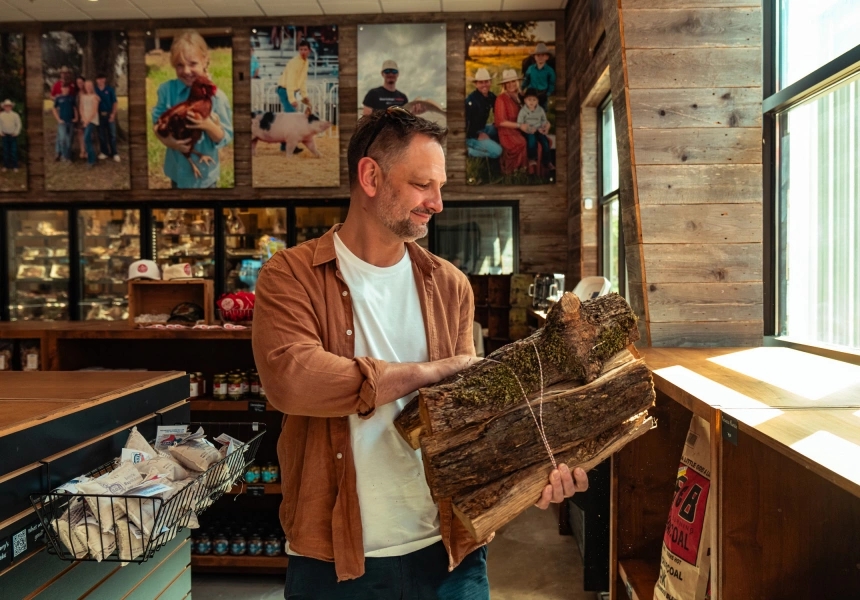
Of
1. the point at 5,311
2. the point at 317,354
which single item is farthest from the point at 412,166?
the point at 5,311

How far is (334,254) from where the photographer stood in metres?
1.50

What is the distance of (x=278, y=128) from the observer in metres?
7.25

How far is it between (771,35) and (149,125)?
646 centimetres

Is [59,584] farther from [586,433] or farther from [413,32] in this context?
[413,32]

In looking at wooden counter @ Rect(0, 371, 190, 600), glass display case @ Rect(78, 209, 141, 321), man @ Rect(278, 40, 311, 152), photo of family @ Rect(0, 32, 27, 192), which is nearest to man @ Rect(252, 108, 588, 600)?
wooden counter @ Rect(0, 371, 190, 600)

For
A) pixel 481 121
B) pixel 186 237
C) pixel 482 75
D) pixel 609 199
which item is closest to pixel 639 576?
pixel 609 199

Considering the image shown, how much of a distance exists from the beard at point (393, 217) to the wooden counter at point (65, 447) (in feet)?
3.10

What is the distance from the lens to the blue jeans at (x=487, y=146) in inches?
280

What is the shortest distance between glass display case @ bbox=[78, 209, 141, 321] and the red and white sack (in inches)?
264

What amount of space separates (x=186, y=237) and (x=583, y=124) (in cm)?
432

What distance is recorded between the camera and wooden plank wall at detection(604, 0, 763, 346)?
2.70 metres

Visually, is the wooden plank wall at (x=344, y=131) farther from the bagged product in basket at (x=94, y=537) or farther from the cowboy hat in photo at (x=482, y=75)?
the bagged product in basket at (x=94, y=537)

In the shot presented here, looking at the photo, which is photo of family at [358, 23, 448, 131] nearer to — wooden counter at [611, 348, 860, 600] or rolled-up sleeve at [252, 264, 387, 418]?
wooden counter at [611, 348, 860, 600]

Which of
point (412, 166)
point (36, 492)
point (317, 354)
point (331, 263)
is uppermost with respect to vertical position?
point (412, 166)
